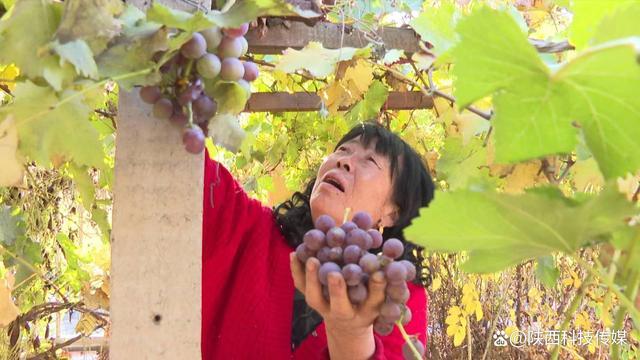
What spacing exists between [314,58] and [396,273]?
0.40 m

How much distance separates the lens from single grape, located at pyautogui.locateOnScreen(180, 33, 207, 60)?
0.62 m

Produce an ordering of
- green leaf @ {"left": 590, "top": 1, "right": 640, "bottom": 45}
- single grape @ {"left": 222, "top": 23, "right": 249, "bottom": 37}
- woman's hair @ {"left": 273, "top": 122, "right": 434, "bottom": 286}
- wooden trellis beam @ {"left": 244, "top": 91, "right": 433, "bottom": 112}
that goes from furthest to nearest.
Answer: wooden trellis beam @ {"left": 244, "top": 91, "right": 433, "bottom": 112} < woman's hair @ {"left": 273, "top": 122, "right": 434, "bottom": 286} < single grape @ {"left": 222, "top": 23, "right": 249, "bottom": 37} < green leaf @ {"left": 590, "top": 1, "right": 640, "bottom": 45}

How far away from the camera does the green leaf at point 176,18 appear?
59 centimetres

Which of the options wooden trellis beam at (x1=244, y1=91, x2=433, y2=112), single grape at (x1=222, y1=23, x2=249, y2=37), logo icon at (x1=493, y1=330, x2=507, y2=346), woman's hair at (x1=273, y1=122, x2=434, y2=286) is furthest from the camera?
logo icon at (x1=493, y1=330, x2=507, y2=346)

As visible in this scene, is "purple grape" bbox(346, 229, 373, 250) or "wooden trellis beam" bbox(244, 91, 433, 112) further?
"wooden trellis beam" bbox(244, 91, 433, 112)

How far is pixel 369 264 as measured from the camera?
0.70 metres

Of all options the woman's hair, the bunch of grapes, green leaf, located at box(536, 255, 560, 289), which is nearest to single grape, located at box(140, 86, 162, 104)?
the bunch of grapes

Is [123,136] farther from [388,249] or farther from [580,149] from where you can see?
[580,149]

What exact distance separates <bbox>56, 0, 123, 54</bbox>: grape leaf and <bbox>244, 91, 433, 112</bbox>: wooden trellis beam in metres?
0.95

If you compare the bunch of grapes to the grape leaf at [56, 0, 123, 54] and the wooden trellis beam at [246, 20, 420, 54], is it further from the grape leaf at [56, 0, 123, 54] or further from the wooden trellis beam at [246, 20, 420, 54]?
the wooden trellis beam at [246, 20, 420, 54]

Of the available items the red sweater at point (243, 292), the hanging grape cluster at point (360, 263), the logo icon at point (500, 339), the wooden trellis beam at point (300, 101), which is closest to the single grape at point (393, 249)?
the hanging grape cluster at point (360, 263)

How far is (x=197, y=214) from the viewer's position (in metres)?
0.70

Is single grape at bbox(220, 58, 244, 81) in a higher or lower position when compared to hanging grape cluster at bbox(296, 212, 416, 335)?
higher

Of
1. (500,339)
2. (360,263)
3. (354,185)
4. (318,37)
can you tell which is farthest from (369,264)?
(500,339)
